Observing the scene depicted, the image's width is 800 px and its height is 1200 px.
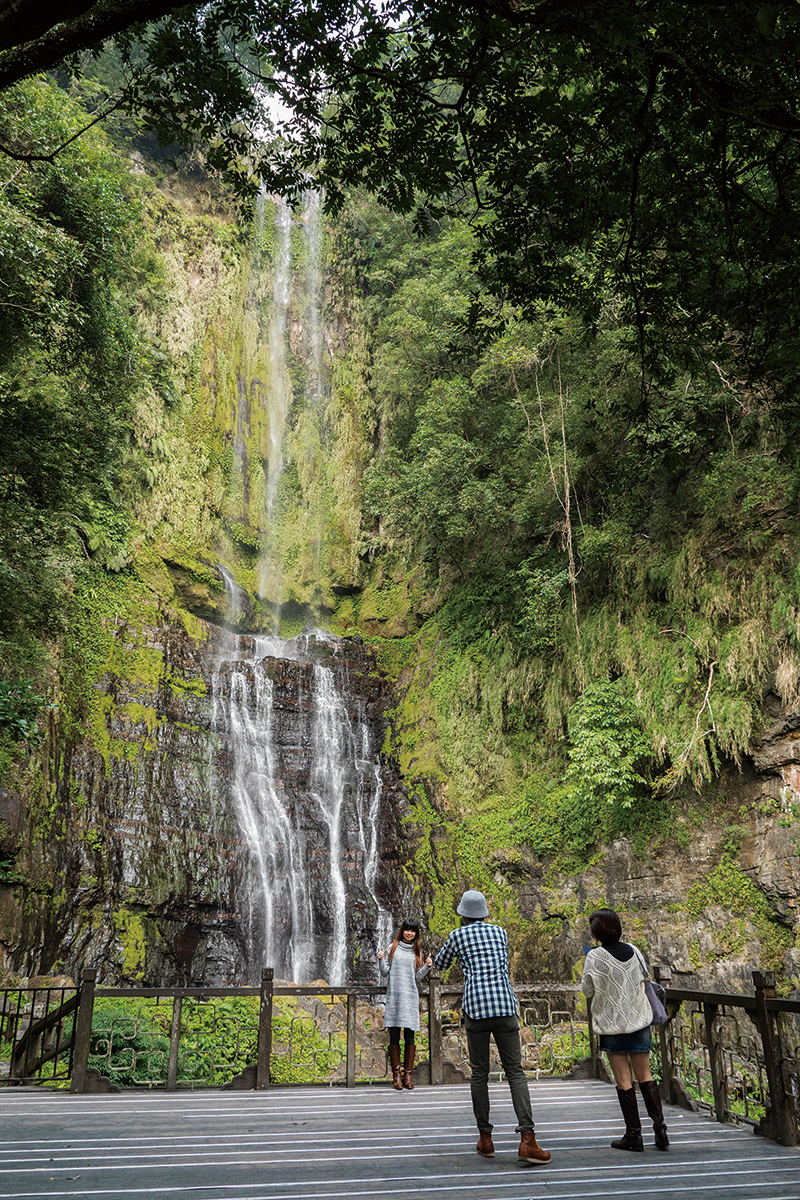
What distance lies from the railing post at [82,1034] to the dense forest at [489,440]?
308 centimetres

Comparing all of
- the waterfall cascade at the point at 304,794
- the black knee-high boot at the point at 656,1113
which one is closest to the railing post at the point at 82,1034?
the black knee-high boot at the point at 656,1113

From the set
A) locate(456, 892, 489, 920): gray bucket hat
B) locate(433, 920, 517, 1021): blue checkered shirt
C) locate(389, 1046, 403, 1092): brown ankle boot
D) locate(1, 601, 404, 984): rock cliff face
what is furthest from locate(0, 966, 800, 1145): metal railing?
locate(456, 892, 489, 920): gray bucket hat

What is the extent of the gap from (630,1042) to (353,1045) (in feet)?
11.6

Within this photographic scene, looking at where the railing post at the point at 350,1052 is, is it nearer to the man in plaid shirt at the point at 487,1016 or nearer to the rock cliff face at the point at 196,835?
the man in plaid shirt at the point at 487,1016

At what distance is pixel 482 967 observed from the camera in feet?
14.5

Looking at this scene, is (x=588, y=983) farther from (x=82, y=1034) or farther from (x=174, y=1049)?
(x=82, y=1034)

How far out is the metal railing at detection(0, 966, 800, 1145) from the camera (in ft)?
15.7

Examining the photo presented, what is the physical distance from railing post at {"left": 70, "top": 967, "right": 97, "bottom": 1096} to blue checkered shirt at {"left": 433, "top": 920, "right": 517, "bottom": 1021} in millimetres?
3690

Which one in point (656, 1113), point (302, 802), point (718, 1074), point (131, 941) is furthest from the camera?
point (302, 802)

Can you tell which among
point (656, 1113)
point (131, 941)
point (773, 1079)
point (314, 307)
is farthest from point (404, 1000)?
point (314, 307)

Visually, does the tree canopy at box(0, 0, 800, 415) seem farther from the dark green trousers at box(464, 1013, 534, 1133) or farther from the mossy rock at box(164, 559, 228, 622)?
the mossy rock at box(164, 559, 228, 622)

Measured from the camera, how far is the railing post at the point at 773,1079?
4539mm

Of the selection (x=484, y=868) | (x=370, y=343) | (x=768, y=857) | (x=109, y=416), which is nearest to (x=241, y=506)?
(x=370, y=343)

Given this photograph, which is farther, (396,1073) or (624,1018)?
(396,1073)
